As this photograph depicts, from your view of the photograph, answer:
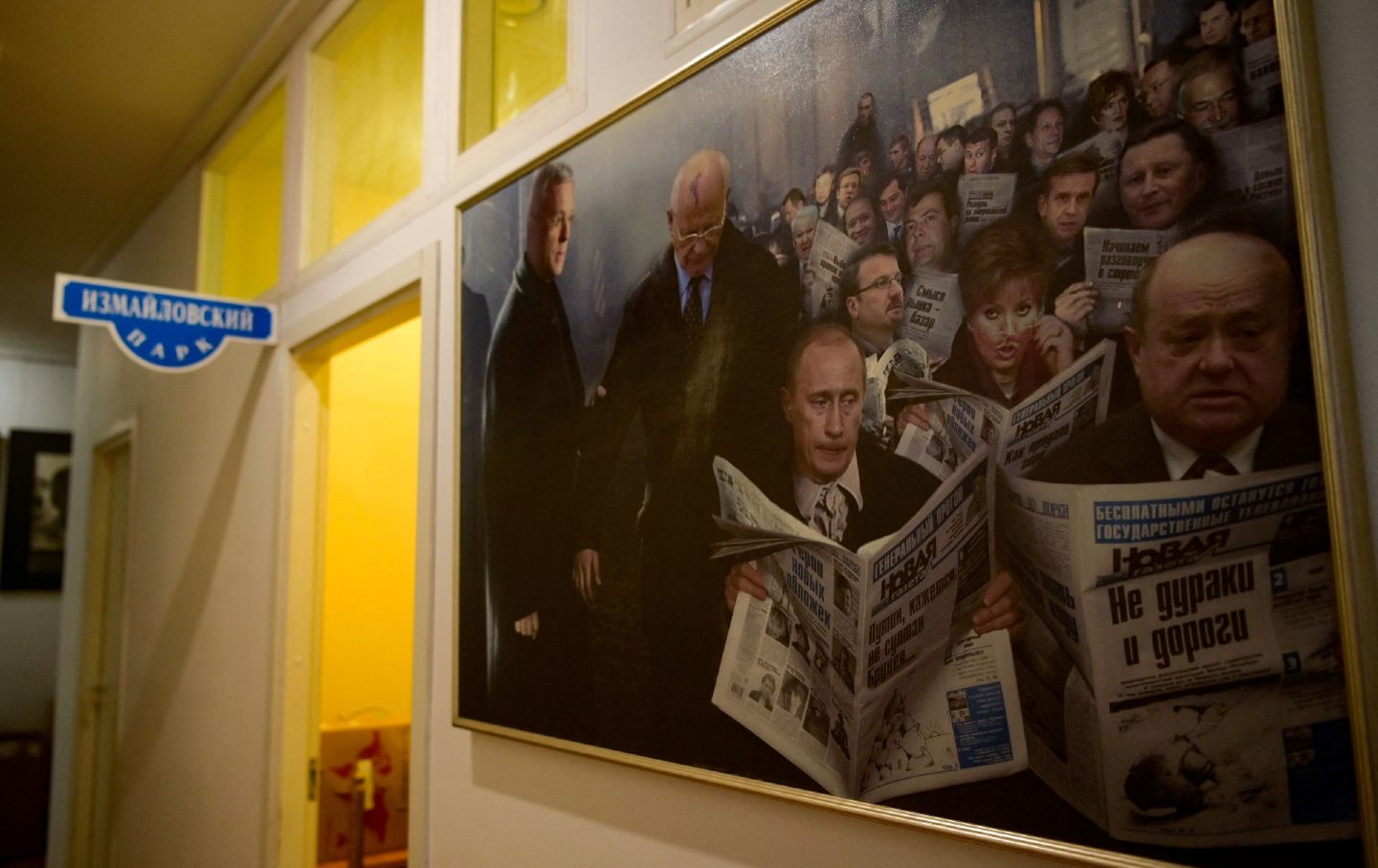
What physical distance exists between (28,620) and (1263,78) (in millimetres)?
8504

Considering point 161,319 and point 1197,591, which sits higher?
point 161,319

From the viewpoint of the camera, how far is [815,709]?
1234mm

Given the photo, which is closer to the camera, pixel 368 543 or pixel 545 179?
pixel 545 179

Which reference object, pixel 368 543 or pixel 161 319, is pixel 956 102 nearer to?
pixel 161 319

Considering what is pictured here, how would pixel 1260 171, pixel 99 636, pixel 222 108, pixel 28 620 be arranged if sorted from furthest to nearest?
pixel 28 620 → pixel 99 636 → pixel 222 108 → pixel 1260 171

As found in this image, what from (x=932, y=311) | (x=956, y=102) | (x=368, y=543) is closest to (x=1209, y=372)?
(x=932, y=311)

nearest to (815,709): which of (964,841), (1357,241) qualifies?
(964,841)

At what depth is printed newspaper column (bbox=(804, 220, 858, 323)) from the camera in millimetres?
1246

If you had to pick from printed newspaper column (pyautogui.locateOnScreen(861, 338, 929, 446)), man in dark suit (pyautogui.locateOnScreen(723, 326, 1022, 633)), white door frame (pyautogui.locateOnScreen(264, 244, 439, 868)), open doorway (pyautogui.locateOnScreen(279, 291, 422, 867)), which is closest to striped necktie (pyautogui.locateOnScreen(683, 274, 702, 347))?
man in dark suit (pyautogui.locateOnScreen(723, 326, 1022, 633))

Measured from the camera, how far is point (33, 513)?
7.21 meters

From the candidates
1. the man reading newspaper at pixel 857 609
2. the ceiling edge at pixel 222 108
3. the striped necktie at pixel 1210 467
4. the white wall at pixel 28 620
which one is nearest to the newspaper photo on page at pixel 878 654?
the man reading newspaper at pixel 857 609

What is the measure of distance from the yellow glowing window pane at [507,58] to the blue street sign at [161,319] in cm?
124

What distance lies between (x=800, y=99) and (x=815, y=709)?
0.82m

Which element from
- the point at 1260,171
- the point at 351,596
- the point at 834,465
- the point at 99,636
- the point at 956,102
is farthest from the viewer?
the point at 99,636
